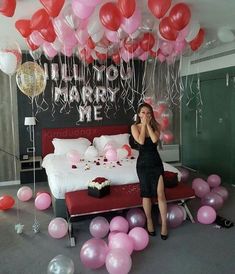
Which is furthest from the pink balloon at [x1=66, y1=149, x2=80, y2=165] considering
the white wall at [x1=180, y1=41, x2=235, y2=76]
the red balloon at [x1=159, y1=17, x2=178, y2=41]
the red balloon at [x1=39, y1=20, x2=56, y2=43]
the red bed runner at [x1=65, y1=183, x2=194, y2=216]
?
the white wall at [x1=180, y1=41, x2=235, y2=76]

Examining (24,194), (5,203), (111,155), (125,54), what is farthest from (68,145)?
(125,54)

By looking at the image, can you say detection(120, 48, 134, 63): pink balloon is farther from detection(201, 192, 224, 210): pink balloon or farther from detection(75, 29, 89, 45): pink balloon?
detection(201, 192, 224, 210): pink balloon

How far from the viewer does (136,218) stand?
2656 mm

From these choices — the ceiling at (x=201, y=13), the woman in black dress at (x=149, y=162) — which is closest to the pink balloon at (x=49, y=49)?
the ceiling at (x=201, y=13)

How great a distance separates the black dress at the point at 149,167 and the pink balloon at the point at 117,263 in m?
0.75

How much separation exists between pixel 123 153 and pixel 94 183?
1.32 m

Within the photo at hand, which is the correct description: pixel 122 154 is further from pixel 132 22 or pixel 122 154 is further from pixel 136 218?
pixel 132 22

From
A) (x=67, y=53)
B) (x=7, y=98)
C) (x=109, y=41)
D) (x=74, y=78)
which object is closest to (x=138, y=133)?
(x=109, y=41)

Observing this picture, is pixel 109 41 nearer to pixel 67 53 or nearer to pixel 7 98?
pixel 67 53

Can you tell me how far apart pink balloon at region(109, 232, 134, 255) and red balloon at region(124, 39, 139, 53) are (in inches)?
91.4

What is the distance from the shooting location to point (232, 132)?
4301mm

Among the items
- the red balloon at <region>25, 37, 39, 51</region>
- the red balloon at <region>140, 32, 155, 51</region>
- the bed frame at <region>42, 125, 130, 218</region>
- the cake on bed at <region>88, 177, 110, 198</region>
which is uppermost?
the red balloon at <region>140, 32, 155, 51</region>

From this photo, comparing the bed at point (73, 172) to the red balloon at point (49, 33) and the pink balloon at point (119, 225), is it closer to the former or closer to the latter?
the pink balloon at point (119, 225)

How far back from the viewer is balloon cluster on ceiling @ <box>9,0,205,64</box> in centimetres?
228
